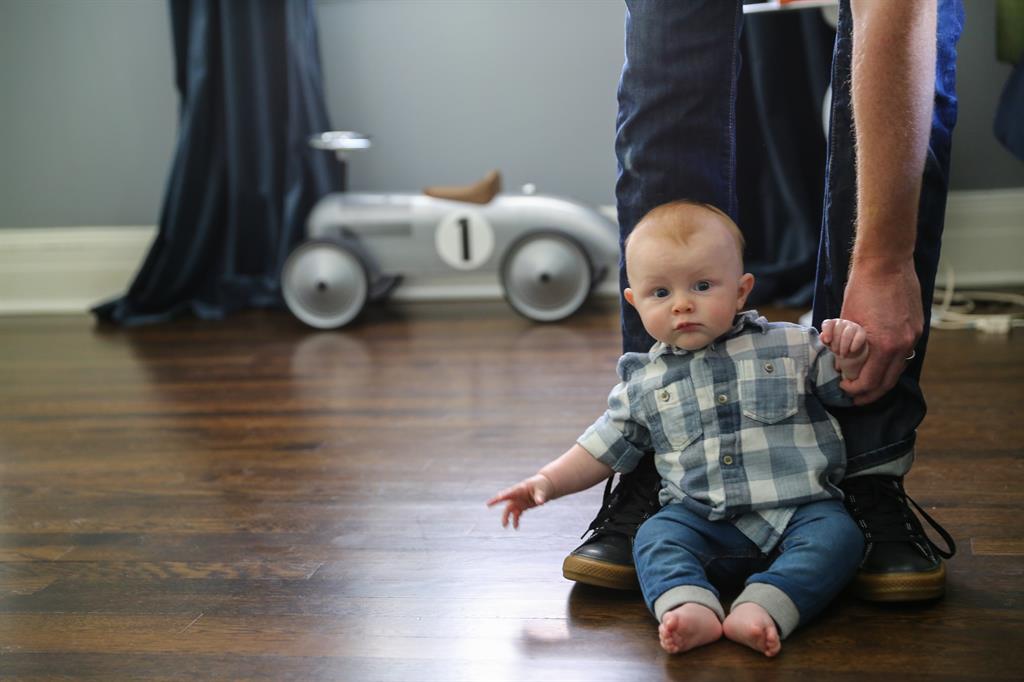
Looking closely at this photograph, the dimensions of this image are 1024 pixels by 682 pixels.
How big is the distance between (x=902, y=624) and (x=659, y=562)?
0.65ft

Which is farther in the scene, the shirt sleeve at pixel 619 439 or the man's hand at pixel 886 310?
the shirt sleeve at pixel 619 439

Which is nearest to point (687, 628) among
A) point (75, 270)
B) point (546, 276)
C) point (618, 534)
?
point (618, 534)

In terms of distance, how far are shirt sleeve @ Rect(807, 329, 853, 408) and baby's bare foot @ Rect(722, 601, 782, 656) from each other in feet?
0.71

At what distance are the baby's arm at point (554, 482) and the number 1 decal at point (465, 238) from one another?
1.45m

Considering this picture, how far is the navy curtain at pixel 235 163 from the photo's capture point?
8.57ft

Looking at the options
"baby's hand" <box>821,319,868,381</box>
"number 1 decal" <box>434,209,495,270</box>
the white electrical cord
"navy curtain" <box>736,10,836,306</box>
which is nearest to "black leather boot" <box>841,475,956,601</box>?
"baby's hand" <box>821,319,868,381</box>

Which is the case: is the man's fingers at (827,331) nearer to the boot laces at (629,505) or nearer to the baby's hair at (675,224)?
the baby's hair at (675,224)

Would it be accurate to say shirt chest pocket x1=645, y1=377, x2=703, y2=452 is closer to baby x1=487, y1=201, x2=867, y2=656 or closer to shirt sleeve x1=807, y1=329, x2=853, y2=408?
baby x1=487, y1=201, x2=867, y2=656

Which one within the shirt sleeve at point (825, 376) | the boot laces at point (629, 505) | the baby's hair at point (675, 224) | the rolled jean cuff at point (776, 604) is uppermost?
the baby's hair at point (675, 224)

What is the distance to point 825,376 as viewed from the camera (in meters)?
0.98

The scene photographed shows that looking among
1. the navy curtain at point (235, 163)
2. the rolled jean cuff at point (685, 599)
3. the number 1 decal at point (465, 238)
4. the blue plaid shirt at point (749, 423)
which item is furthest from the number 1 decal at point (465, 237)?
the rolled jean cuff at point (685, 599)

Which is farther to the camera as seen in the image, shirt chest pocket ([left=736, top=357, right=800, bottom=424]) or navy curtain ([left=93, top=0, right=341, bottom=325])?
navy curtain ([left=93, top=0, right=341, bottom=325])

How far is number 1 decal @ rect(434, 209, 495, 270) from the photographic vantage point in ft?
8.04

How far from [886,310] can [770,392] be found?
124 mm
